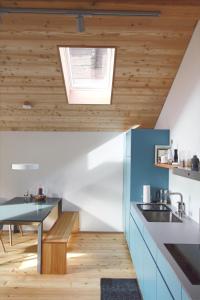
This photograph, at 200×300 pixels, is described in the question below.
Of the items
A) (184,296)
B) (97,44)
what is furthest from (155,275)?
(97,44)

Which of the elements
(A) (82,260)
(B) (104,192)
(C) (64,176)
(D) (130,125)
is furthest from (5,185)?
(D) (130,125)

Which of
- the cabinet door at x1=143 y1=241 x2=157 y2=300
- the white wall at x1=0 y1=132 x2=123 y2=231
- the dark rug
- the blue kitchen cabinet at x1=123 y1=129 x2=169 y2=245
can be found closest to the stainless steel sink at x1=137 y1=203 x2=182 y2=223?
the blue kitchen cabinet at x1=123 y1=129 x2=169 y2=245

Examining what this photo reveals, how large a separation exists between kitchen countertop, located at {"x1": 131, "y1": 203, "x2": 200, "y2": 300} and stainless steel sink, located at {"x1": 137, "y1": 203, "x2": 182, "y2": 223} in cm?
15

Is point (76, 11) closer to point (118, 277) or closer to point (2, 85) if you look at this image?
point (2, 85)

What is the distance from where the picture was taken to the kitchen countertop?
5.11 feet

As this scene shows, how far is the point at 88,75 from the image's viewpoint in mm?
4488

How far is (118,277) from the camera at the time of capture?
139 inches

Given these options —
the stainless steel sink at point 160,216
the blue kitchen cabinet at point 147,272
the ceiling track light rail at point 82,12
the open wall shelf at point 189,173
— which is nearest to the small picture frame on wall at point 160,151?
the stainless steel sink at point 160,216

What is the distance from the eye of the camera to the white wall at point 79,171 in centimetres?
543

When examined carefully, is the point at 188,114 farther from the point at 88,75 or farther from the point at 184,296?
the point at 184,296

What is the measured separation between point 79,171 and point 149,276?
10.4 ft

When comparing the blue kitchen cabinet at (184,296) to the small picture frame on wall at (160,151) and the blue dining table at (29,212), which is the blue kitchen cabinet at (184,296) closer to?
the blue dining table at (29,212)

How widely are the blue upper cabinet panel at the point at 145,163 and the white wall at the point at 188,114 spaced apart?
257 millimetres

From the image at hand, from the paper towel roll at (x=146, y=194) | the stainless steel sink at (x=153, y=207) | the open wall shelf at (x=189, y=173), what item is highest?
the open wall shelf at (x=189, y=173)
